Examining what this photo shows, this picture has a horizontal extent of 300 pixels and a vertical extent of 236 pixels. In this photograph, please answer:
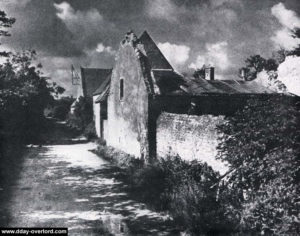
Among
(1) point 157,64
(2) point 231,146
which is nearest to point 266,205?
(2) point 231,146

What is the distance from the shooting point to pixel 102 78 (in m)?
50.5

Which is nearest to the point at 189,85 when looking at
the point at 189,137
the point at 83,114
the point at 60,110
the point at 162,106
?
the point at 162,106

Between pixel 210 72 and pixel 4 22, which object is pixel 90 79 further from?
pixel 4 22

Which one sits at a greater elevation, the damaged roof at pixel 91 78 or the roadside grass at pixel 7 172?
the damaged roof at pixel 91 78

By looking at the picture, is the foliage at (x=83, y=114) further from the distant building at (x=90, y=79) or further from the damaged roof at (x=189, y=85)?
the damaged roof at (x=189, y=85)

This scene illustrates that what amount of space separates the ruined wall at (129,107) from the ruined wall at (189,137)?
4.49 ft

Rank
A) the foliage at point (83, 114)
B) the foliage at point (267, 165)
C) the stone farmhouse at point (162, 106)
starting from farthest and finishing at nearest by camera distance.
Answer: the foliage at point (83, 114) < the stone farmhouse at point (162, 106) < the foliage at point (267, 165)

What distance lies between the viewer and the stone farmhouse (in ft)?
37.6

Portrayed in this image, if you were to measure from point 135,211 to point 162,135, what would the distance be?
5138mm

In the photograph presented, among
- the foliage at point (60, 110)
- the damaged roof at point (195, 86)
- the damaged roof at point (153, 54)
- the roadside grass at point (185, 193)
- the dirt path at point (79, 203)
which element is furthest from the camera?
the foliage at point (60, 110)

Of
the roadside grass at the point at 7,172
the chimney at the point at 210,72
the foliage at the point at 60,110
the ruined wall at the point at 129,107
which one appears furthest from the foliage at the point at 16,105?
the foliage at the point at 60,110

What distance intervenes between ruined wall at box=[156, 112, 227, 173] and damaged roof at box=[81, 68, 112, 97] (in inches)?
1366

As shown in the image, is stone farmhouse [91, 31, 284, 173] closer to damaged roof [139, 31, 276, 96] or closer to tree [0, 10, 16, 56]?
damaged roof [139, 31, 276, 96]

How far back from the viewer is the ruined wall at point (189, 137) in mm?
9805
